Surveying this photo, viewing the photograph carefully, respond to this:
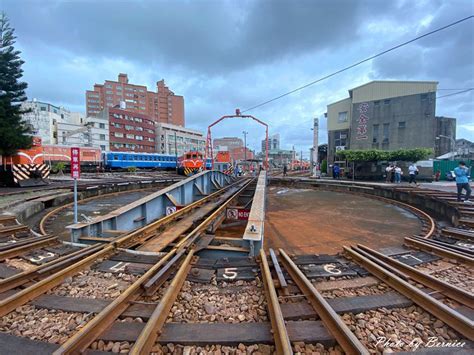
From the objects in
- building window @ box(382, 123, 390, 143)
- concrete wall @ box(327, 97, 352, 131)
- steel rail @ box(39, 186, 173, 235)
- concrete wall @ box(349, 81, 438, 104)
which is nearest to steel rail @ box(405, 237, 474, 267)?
steel rail @ box(39, 186, 173, 235)

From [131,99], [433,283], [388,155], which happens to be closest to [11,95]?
[433,283]

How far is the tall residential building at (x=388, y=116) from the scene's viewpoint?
79.2ft

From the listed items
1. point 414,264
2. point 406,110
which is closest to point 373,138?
point 406,110

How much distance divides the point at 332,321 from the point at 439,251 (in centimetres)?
335

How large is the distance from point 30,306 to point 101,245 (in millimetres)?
1593

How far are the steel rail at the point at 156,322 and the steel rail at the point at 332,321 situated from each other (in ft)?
5.26

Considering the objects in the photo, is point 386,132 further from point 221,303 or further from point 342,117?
point 221,303

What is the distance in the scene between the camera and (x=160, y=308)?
7.47 ft

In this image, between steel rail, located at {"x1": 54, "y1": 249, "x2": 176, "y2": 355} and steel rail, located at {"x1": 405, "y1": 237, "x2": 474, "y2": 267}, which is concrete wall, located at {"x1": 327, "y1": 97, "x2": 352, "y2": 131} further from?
steel rail, located at {"x1": 54, "y1": 249, "x2": 176, "y2": 355}

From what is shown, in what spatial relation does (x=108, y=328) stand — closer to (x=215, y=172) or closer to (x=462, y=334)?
(x=462, y=334)

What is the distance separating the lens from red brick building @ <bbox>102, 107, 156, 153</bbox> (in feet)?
196

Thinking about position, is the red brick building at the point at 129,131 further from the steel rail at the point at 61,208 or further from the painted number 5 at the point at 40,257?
the painted number 5 at the point at 40,257

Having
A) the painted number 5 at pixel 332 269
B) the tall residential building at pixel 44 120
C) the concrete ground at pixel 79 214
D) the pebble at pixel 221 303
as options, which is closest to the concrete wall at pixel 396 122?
the painted number 5 at pixel 332 269

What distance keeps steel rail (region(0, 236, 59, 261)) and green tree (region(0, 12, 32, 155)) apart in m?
13.1
